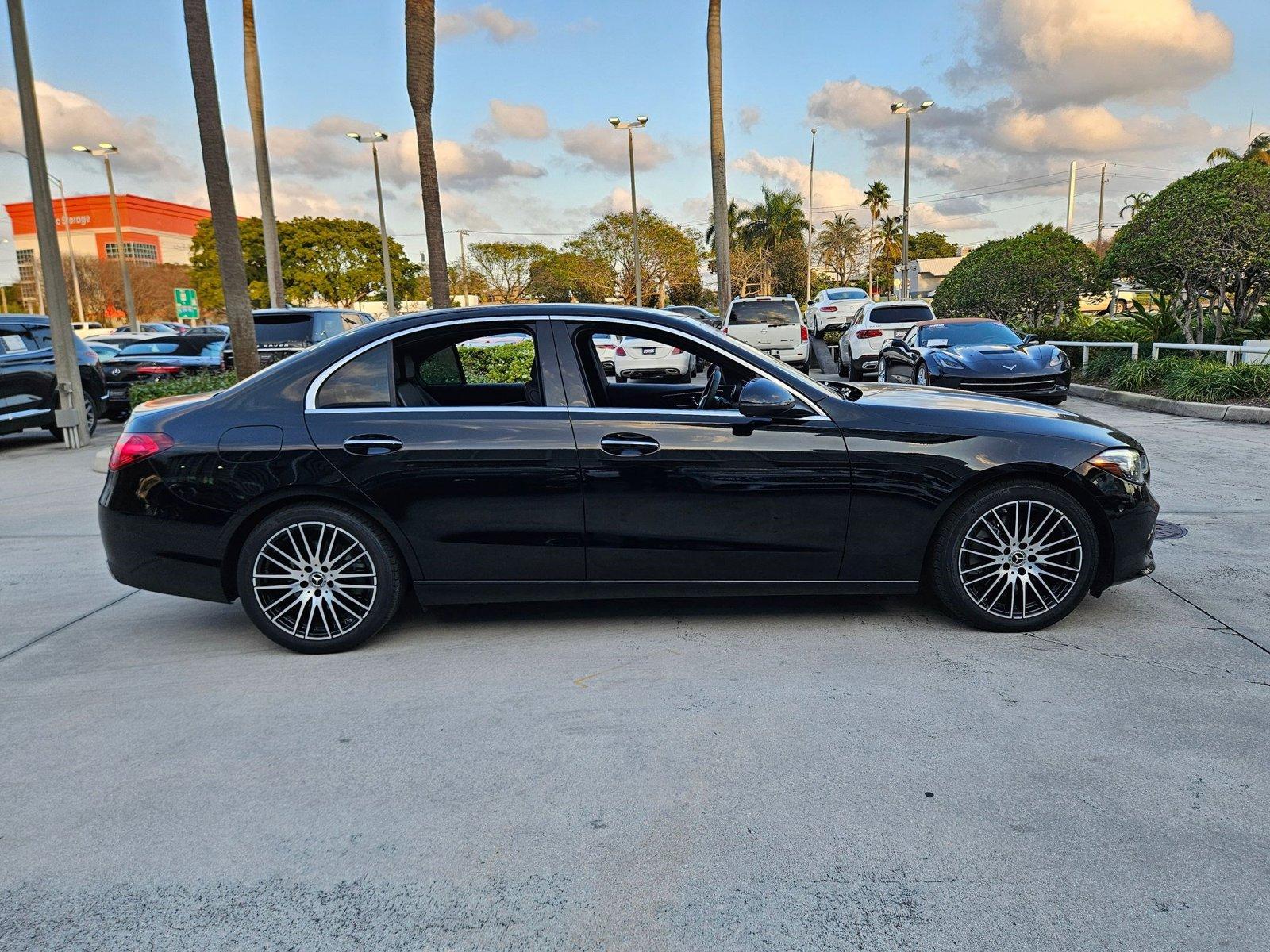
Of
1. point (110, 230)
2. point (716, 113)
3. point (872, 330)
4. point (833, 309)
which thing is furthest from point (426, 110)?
point (110, 230)

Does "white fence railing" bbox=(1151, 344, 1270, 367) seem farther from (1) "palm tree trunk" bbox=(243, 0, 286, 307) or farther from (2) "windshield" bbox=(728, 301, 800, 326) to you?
(1) "palm tree trunk" bbox=(243, 0, 286, 307)

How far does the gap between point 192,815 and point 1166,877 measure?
114 inches

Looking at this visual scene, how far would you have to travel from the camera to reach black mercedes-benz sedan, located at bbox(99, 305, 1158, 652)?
171 inches

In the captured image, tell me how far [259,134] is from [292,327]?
11.1 meters

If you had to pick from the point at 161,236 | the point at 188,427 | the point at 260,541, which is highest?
the point at 161,236

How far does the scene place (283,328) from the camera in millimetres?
14953

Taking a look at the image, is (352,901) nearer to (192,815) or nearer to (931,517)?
(192,815)

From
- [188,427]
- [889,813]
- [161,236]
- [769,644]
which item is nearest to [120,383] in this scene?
[188,427]

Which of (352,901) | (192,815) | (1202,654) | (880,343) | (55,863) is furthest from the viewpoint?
(880,343)

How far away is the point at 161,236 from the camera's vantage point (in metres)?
123

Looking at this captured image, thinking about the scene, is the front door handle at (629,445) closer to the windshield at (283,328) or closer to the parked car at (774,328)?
the windshield at (283,328)

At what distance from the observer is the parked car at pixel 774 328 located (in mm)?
20188

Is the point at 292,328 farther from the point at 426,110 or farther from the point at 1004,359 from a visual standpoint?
the point at 1004,359

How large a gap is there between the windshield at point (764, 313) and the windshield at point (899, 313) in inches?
65.4
